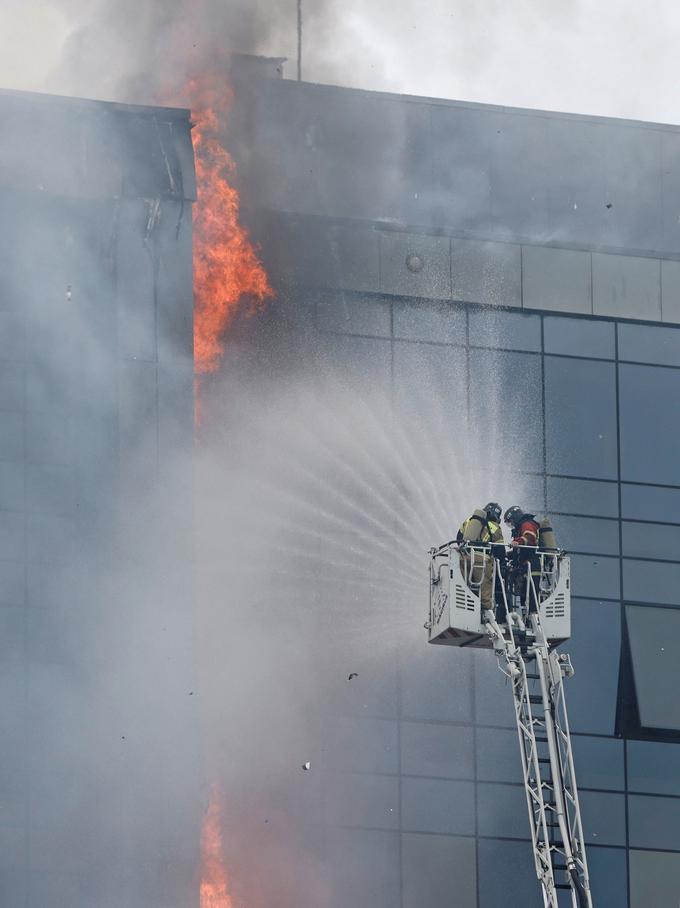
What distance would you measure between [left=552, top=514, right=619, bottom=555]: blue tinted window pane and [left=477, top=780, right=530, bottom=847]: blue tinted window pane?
4.04 meters

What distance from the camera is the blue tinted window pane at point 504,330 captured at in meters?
34.1

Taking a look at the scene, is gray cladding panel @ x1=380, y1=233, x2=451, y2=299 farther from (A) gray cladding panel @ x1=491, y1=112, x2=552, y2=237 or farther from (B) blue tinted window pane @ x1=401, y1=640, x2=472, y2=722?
(B) blue tinted window pane @ x1=401, y1=640, x2=472, y2=722

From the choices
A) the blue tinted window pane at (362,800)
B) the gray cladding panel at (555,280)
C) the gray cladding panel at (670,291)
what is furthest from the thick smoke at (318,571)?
the gray cladding panel at (670,291)

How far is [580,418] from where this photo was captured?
113 ft

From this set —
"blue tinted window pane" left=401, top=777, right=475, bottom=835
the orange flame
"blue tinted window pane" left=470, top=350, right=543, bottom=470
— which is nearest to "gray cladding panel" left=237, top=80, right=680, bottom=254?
the orange flame

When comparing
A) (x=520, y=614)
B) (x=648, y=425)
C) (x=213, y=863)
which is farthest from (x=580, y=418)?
(x=213, y=863)

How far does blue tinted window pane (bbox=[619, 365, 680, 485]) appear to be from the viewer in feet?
114

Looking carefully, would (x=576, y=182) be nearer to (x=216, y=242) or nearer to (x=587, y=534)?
(x=587, y=534)

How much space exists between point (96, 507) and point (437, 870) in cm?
749

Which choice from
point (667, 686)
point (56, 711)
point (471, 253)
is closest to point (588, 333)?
point (471, 253)

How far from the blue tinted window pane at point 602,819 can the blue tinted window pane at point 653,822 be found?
0.19 meters

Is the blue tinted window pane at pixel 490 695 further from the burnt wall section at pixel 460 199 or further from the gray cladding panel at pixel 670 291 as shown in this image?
the gray cladding panel at pixel 670 291

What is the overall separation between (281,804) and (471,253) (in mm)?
9472

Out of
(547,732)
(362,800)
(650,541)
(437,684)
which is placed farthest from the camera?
(650,541)
